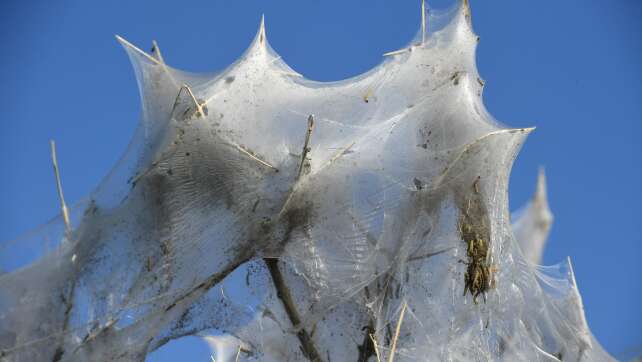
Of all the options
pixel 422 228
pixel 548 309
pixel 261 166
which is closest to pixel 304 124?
pixel 261 166

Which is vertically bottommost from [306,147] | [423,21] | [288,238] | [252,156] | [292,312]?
[292,312]

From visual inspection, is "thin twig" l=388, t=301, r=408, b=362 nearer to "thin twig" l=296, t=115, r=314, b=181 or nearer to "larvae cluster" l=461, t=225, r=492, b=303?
"larvae cluster" l=461, t=225, r=492, b=303

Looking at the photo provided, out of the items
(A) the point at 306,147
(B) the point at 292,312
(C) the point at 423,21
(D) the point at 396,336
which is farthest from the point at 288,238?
(C) the point at 423,21

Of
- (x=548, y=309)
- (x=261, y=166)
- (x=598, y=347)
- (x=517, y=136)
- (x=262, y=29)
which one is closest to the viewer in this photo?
(x=261, y=166)

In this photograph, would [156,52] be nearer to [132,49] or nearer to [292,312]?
[132,49]

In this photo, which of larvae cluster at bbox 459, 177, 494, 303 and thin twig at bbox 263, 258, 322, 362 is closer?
larvae cluster at bbox 459, 177, 494, 303

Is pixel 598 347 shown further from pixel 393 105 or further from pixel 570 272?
pixel 393 105

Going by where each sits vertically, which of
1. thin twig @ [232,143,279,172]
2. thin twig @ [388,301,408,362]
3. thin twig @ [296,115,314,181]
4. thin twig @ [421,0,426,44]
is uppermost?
thin twig @ [421,0,426,44]

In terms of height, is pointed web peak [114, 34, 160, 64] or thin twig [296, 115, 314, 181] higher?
pointed web peak [114, 34, 160, 64]

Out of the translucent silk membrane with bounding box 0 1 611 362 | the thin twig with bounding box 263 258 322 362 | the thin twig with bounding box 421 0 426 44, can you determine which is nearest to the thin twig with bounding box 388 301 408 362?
the translucent silk membrane with bounding box 0 1 611 362
